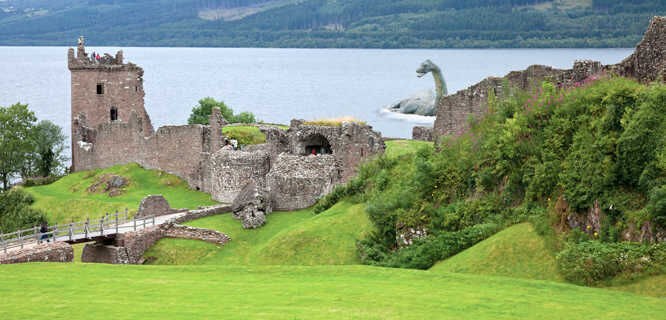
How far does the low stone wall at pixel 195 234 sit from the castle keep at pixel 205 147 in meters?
5.25

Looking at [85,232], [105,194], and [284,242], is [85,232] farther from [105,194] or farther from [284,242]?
[105,194]

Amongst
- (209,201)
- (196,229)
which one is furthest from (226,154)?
(196,229)

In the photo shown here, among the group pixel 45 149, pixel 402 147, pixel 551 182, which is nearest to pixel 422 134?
pixel 402 147

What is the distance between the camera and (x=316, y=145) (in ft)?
159

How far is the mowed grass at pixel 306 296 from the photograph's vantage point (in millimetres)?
18562

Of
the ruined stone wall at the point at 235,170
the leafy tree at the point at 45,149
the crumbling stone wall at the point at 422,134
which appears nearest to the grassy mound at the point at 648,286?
the ruined stone wall at the point at 235,170

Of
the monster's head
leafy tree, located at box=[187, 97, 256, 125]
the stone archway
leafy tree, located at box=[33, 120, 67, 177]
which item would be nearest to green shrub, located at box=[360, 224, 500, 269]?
the stone archway

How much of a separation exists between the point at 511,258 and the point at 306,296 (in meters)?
6.50

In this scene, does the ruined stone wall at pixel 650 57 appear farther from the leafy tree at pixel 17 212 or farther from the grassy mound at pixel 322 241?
the leafy tree at pixel 17 212

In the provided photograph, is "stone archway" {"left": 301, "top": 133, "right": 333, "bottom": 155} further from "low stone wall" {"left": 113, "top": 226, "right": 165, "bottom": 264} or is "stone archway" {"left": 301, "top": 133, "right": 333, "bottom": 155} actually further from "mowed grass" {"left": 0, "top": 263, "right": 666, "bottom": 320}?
"mowed grass" {"left": 0, "top": 263, "right": 666, "bottom": 320}

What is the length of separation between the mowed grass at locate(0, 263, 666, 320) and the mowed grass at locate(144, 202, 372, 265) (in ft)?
25.8

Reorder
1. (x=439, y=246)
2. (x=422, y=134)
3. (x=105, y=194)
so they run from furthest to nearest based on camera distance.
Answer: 1. (x=105, y=194)
2. (x=422, y=134)
3. (x=439, y=246)

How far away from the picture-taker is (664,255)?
20484mm

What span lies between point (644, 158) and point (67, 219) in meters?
40.3
